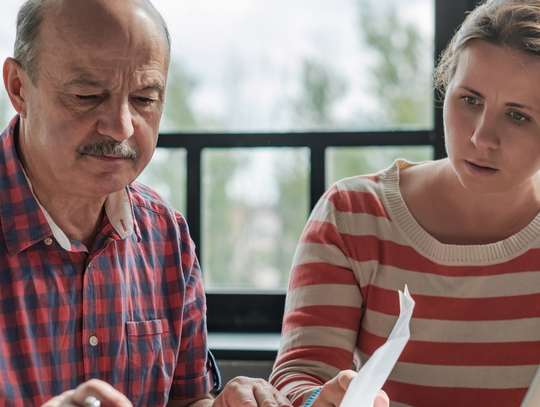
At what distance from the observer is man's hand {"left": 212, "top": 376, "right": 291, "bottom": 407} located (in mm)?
980

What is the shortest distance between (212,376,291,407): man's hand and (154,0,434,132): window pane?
1.24 metres

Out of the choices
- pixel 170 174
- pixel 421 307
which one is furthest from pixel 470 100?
pixel 170 174

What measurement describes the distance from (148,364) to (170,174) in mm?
1061

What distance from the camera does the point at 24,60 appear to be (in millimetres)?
1133

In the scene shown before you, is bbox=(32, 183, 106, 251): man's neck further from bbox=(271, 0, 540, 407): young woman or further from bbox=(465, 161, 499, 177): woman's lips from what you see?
bbox=(465, 161, 499, 177): woman's lips

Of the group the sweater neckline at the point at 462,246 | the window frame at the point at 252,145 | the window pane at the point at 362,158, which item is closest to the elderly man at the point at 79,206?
the sweater neckline at the point at 462,246

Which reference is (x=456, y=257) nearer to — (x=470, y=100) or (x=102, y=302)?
(x=470, y=100)

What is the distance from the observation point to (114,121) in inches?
43.6

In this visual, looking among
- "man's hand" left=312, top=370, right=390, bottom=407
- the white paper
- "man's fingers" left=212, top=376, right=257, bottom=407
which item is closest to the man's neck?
"man's fingers" left=212, top=376, right=257, bottom=407

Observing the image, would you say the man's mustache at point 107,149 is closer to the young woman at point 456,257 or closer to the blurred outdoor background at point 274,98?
the young woman at point 456,257

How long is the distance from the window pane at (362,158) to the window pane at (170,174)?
488 millimetres

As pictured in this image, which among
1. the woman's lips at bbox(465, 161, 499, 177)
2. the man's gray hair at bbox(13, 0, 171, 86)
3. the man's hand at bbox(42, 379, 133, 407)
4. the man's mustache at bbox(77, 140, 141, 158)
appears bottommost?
the man's hand at bbox(42, 379, 133, 407)

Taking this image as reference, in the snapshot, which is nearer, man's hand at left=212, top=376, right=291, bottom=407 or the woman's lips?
man's hand at left=212, top=376, right=291, bottom=407

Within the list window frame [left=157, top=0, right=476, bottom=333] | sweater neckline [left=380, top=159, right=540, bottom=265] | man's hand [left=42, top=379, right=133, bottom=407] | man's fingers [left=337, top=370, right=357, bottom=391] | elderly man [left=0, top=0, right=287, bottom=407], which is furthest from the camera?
window frame [left=157, top=0, right=476, bottom=333]
